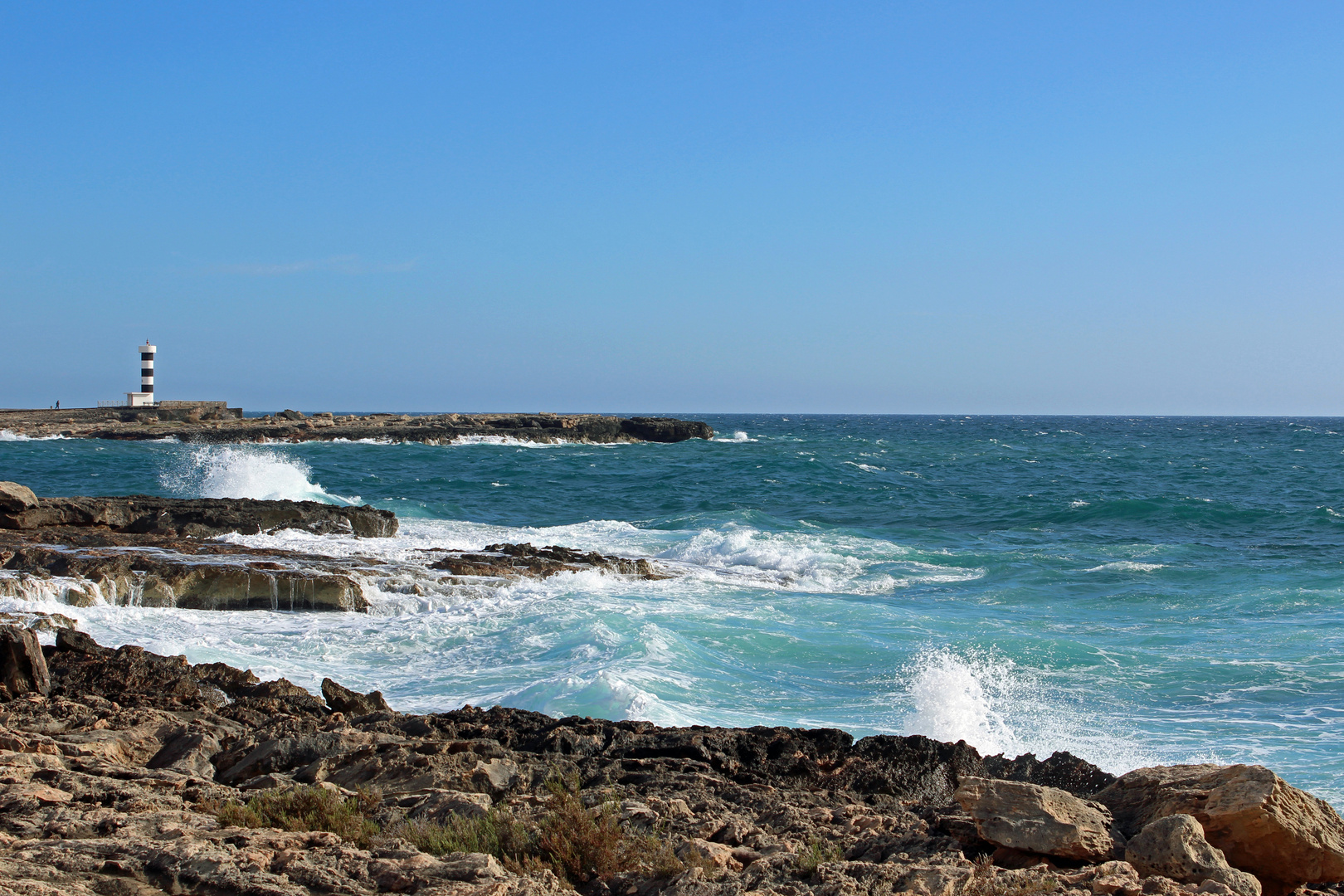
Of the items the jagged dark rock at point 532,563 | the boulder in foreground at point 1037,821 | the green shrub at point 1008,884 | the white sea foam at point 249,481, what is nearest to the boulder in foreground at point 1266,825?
the boulder in foreground at point 1037,821

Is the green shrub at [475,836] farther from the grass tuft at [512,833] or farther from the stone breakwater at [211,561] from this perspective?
the stone breakwater at [211,561]

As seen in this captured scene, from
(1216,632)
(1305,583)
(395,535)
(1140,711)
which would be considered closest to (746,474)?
(395,535)

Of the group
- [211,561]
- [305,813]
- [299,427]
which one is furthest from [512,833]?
[299,427]

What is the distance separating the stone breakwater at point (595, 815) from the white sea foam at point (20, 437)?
58862 millimetres

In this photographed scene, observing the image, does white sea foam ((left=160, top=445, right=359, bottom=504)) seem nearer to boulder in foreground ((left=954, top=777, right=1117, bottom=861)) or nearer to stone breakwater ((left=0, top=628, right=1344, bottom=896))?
stone breakwater ((left=0, top=628, right=1344, bottom=896))

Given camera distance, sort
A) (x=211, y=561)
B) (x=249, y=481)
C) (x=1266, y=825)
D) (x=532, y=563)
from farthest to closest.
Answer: (x=249, y=481)
(x=532, y=563)
(x=211, y=561)
(x=1266, y=825)

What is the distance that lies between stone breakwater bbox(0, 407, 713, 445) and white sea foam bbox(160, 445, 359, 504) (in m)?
27.8

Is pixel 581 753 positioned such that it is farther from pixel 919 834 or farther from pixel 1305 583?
pixel 1305 583

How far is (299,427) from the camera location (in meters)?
65.4

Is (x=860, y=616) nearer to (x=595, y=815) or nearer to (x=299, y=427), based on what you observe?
(x=595, y=815)

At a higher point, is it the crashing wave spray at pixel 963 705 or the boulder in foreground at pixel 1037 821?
the boulder in foreground at pixel 1037 821

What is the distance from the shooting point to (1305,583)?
16.1 m

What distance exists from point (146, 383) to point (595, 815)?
75.1 meters

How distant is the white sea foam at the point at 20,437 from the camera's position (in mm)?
55516
